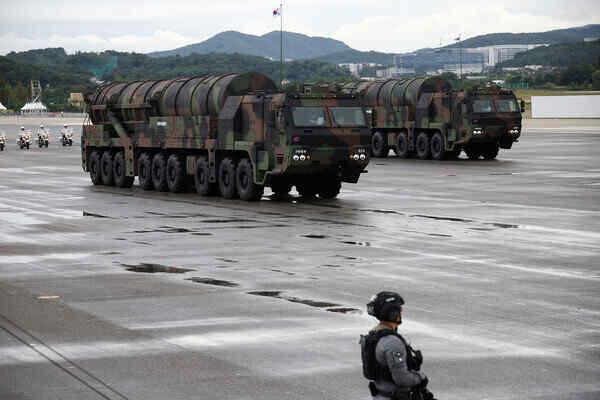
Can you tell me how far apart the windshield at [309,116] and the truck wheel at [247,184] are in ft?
5.56

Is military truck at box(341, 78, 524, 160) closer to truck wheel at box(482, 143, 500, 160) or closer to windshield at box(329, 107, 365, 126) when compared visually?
truck wheel at box(482, 143, 500, 160)

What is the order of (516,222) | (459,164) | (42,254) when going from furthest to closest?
(459,164) < (516,222) < (42,254)

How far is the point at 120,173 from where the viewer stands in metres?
34.9

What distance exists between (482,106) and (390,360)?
42982 millimetres

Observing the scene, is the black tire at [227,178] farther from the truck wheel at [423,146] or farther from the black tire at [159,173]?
the truck wheel at [423,146]

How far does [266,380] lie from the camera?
9.51 meters

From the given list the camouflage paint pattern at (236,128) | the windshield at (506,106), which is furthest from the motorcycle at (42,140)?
the camouflage paint pattern at (236,128)

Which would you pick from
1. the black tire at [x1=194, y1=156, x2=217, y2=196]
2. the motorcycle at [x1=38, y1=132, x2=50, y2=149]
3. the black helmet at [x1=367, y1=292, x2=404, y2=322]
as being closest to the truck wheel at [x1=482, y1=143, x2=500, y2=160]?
the black tire at [x1=194, y1=156, x2=217, y2=196]

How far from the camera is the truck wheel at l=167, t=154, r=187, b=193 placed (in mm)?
31625

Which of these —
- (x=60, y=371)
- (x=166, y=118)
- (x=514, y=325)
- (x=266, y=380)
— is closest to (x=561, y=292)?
(x=514, y=325)

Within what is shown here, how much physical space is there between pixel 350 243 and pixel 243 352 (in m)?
9.12

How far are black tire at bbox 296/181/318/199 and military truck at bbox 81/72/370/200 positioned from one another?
0.03 metres

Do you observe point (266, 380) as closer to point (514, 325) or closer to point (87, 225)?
point (514, 325)

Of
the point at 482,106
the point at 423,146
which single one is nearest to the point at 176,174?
the point at 482,106
